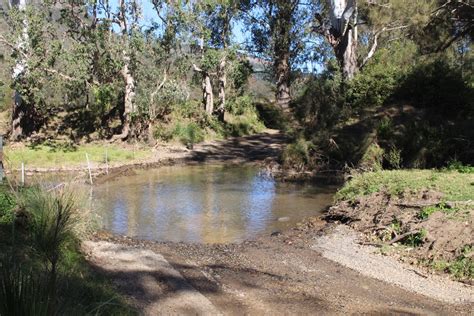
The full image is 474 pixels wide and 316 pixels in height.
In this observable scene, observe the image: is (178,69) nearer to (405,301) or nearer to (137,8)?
(137,8)

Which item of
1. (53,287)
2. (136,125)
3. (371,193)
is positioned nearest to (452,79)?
(371,193)

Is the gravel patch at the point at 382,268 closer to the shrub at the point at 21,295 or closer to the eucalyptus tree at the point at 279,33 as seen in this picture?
the shrub at the point at 21,295

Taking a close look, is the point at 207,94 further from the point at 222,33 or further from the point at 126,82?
the point at 126,82

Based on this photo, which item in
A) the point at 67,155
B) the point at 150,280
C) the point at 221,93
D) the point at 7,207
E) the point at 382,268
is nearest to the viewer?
the point at 150,280

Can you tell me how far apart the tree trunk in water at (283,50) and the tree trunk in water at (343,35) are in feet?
31.8

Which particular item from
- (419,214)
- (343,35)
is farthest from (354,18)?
(419,214)

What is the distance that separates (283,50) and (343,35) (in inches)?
432

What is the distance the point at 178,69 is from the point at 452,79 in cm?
1300

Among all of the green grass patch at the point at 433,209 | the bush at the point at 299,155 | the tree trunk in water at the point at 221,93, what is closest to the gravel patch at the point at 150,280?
the green grass patch at the point at 433,209

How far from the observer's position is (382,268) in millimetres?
8680

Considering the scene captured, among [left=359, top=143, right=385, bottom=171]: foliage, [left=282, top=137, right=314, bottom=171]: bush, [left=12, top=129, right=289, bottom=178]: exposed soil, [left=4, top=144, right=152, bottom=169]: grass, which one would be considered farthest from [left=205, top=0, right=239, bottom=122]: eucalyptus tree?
[left=359, top=143, right=385, bottom=171]: foliage

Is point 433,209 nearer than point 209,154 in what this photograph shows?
Yes

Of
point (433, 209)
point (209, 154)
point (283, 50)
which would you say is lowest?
point (433, 209)

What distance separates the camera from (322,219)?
12547 millimetres
